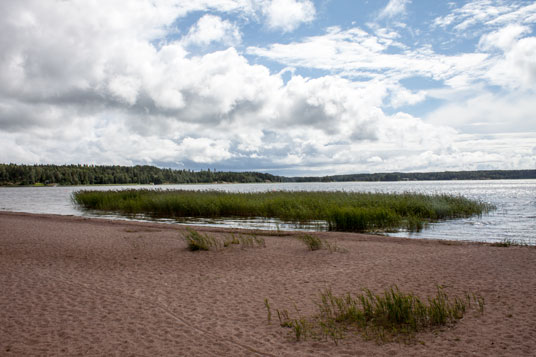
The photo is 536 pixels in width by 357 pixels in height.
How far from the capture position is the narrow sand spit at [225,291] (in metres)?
5.41

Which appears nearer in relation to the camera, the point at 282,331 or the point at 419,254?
the point at 282,331

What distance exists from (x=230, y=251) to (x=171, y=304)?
598 cm

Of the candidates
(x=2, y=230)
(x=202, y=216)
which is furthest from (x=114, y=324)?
(x=202, y=216)

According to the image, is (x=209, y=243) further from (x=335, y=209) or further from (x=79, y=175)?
(x=79, y=175)

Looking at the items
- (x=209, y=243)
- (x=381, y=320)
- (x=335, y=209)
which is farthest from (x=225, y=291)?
(x=335, y=209)

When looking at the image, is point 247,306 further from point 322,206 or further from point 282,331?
point 322,206

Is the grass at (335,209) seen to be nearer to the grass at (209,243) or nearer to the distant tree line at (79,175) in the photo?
the grass at (209,243)

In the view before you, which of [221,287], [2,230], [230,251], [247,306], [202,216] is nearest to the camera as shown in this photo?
[247,306]

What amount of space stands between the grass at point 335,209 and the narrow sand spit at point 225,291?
4.73 metres

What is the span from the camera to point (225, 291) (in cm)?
842

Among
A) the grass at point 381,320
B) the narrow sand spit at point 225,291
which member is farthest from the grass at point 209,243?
the grass at point 381,320

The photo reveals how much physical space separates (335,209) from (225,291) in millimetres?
13558

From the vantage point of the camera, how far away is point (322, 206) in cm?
2475

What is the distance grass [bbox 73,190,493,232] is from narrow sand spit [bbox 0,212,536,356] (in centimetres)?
473
